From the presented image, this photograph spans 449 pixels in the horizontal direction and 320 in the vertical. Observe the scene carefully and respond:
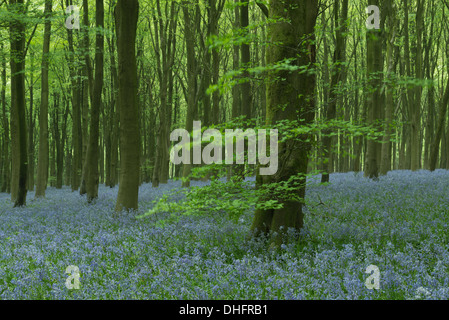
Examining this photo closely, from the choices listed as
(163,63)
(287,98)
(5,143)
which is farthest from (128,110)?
(5,143)

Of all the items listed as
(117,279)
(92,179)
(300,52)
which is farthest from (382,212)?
(92,179)

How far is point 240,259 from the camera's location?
5.94 metres

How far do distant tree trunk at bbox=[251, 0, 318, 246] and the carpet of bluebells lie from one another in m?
0.44

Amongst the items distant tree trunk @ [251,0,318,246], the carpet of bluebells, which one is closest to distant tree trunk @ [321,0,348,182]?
distant tree trunk @ [251,0,318,246]

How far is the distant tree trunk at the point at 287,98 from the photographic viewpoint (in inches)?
259

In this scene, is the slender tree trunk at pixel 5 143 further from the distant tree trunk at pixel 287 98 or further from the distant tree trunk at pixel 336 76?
the distant tree trunk at pixel 287 98

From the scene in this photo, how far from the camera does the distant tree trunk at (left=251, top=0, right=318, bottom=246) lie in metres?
6.58

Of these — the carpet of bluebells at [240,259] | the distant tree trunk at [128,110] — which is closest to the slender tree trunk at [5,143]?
the distant tree trunk at [128,110]

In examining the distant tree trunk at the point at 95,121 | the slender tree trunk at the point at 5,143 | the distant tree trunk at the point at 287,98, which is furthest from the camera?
the slender tree trunk at the point at 5,143

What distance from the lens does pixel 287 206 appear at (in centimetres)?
667

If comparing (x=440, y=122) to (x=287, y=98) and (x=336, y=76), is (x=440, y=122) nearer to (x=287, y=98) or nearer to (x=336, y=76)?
(x=336, y=76)

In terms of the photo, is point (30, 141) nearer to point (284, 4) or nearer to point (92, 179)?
point (92, 179)

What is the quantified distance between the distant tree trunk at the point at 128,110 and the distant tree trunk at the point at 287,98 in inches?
227
